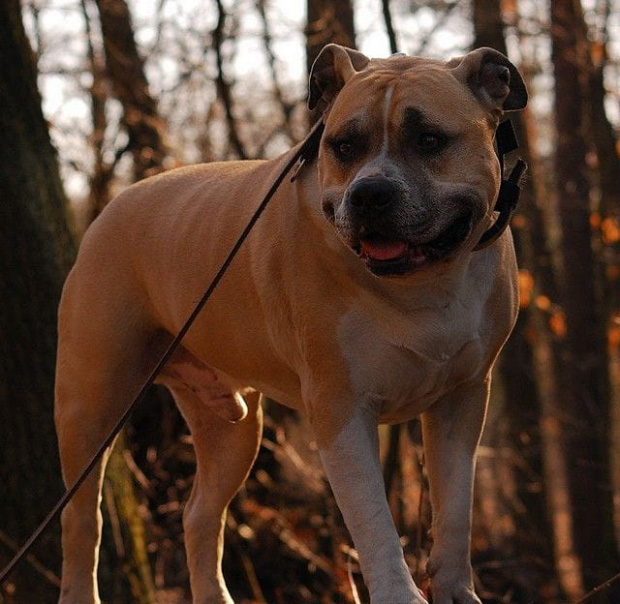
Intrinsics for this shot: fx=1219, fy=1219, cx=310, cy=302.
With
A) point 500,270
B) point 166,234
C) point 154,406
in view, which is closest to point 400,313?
point 500,270

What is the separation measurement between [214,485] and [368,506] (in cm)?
160

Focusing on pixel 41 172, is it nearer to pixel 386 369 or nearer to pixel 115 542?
pixel 115 542

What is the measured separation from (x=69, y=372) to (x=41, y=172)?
6.42ft

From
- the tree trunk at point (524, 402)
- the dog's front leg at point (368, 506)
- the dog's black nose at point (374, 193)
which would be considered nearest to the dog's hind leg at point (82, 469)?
the dog's front leg at point (368, 506)

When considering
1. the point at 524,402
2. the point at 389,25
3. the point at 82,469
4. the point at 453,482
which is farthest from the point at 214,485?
the point at 524,402

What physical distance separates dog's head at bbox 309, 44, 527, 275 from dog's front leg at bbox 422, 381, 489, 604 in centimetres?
68

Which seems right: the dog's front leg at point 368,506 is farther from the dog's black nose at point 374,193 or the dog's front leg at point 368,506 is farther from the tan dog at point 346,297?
the dog's black nose at point 374,193

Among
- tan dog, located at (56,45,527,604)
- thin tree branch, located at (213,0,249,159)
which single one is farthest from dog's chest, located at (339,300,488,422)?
thin tree branch, located at (213,0,249,159)

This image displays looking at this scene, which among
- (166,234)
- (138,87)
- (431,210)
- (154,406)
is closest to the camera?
(431,210)

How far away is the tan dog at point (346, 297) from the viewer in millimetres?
3612

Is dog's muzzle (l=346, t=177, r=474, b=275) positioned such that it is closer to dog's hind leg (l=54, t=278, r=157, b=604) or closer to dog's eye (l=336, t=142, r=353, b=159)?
dog's eye (l=336, t=142, r=353, b=159)

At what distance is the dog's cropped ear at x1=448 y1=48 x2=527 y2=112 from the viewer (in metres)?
3.83

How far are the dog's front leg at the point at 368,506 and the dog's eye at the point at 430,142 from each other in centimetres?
85

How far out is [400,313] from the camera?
381 cm
